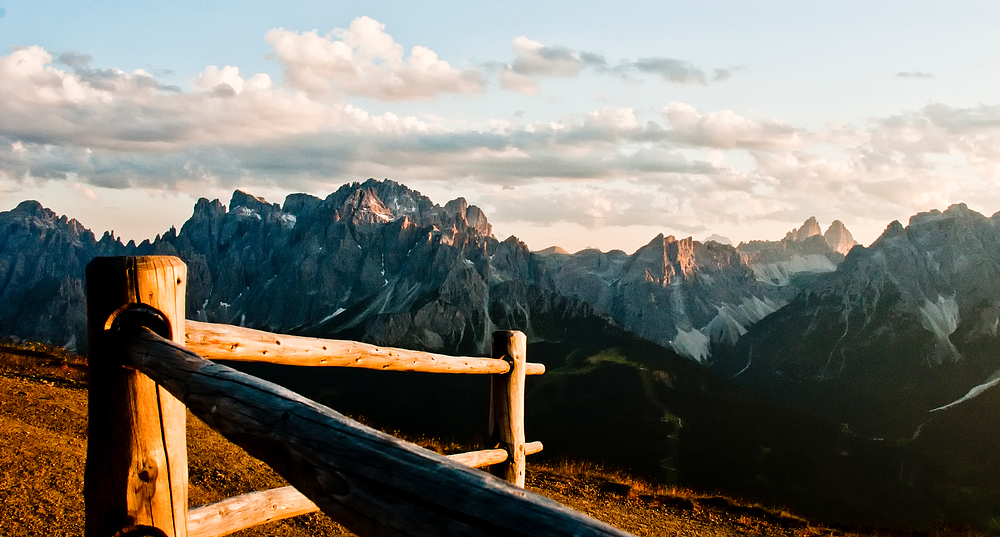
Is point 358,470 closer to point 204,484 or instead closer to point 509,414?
point 509,414

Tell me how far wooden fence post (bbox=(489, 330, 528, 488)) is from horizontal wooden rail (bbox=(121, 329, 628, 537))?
4223 millimetres

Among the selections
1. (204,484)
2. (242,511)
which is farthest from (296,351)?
(204,484)

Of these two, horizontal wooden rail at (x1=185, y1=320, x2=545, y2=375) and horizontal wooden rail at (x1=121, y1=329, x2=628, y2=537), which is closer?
horizontal wooden rail at (x1=121, y1=329, x2=628, y2=537)

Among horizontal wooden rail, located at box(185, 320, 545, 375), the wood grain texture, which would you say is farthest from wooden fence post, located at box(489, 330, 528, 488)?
the wood grain texture

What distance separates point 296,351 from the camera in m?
4.36

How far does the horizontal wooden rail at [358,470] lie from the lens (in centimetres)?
151

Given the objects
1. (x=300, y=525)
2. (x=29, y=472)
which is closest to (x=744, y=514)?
(x=300, y=525)

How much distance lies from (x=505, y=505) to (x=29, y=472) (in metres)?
11.1

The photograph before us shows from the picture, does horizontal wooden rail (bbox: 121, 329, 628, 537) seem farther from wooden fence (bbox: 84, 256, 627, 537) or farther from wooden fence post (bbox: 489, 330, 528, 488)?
wooden fence post (bbox: 489, 330, 528, 488)

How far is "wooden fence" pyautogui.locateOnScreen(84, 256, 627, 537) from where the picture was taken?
1628mm

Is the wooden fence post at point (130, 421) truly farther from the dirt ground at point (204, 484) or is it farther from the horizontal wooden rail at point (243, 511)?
the dirt ground at point (204, 484)

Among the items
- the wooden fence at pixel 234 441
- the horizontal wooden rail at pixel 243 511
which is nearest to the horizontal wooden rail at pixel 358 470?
the wooden fence at pixel 234 441

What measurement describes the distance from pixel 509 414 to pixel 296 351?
→ 294cm

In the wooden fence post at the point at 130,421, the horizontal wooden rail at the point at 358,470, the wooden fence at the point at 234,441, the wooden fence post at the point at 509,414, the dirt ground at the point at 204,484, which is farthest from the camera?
the dirt ground at the point at 204,484
